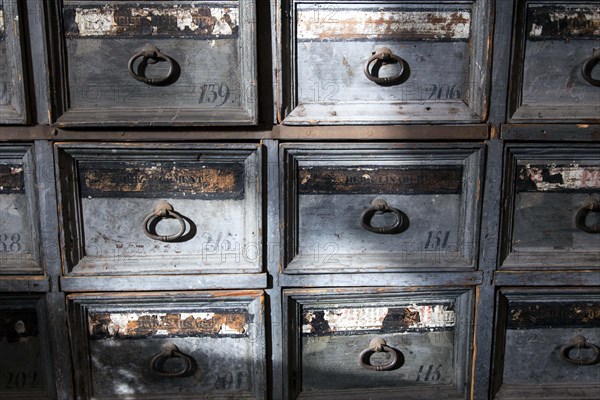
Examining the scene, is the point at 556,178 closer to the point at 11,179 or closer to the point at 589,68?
the point at 589,68

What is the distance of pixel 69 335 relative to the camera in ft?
4.19

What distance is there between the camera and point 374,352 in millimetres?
1325

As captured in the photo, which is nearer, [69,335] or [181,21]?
[181,21]

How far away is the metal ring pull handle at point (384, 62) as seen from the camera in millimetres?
1180

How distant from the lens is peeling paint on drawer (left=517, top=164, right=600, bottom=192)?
125 cm

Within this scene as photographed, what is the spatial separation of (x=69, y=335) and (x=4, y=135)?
1.64 feet

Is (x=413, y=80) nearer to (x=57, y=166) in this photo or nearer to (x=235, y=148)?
(x=235, y=148)

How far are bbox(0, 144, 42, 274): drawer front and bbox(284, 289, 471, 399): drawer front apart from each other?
0.63m

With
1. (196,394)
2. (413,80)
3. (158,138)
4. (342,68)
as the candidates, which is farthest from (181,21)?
(196,394)

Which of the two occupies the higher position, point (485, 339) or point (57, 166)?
point (57, 166)

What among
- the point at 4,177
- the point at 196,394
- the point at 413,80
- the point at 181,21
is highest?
the point at 181,21

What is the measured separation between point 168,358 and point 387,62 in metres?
0.90

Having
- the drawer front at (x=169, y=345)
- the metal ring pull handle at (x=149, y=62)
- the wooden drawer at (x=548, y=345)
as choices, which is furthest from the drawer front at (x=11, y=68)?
the wooden drawer at (x=548, y=345)

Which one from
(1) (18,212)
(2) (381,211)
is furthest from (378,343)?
(1) (18,212)
